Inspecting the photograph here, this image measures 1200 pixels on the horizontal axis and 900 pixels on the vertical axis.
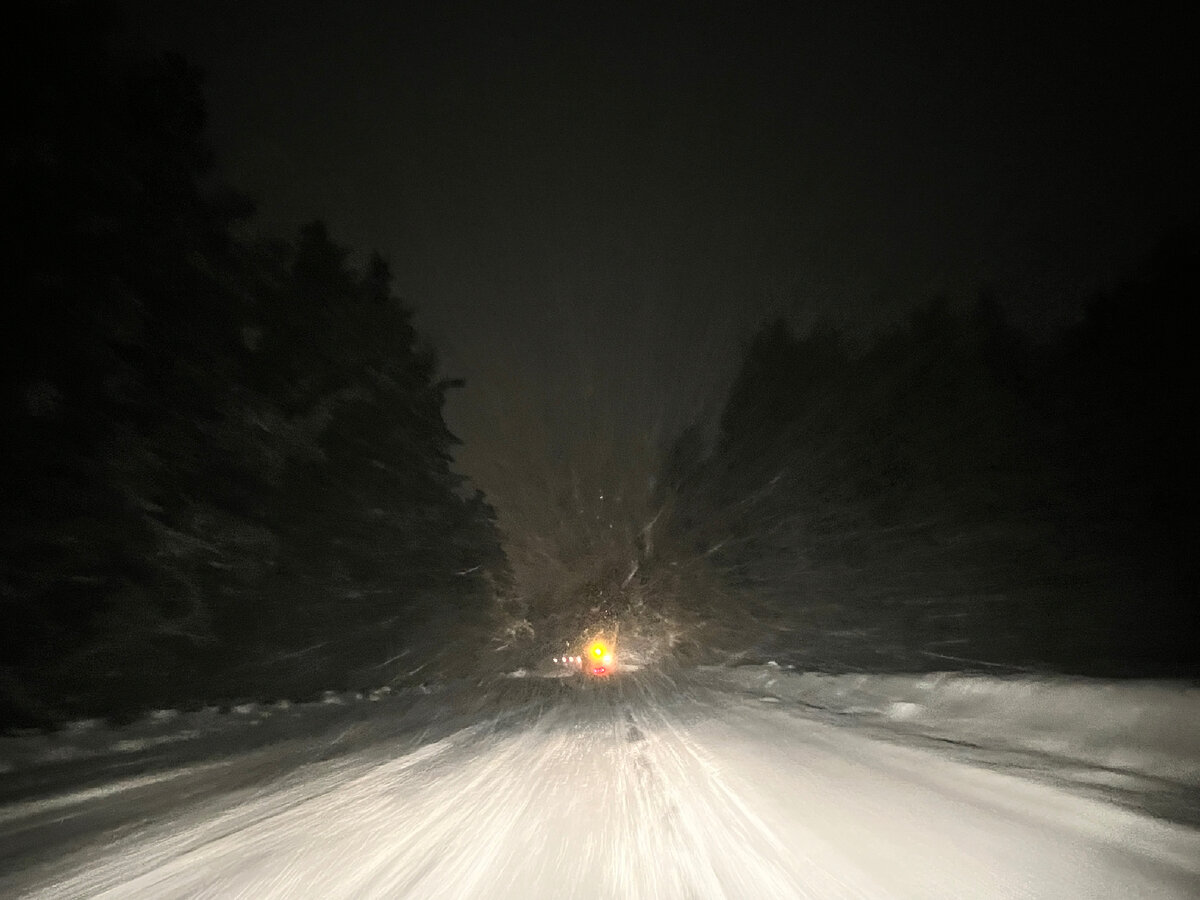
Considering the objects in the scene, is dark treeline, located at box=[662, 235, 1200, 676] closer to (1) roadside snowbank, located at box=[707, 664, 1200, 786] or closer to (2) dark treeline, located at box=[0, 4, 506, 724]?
(1) roadside snowbank, located at box=[707, 664, 1200, 786]

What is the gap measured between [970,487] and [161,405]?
16.2 meters

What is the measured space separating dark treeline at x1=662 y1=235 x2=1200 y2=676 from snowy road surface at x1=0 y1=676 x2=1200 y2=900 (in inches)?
233

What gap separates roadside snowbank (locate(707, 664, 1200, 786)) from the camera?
474 centimetres

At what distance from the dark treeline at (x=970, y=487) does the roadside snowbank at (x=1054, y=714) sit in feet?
9.63

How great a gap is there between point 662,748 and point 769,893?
3627 mm

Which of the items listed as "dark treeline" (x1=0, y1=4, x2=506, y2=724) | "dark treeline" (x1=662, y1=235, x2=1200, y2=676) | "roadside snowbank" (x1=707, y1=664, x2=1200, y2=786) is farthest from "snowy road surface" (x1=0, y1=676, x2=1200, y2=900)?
"dark treeline" (x1=662, y1=235, x2=1200, y2=676)

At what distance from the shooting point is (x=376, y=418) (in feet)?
56.6

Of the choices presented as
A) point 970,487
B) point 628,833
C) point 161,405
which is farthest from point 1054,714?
point 970,487

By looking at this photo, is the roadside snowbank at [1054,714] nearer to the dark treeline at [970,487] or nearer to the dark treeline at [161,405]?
the dark treeline at [970,487]

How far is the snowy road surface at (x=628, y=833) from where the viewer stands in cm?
329

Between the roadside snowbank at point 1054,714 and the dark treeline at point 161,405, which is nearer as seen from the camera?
the roadside snowbank at point 1054,714

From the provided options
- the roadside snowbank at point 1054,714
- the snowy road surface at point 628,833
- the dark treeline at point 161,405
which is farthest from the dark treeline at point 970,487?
the dark treeline at point 161,405

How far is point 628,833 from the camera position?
159 inches

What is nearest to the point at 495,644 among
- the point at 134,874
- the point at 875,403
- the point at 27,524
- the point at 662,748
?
the point at 875,403
